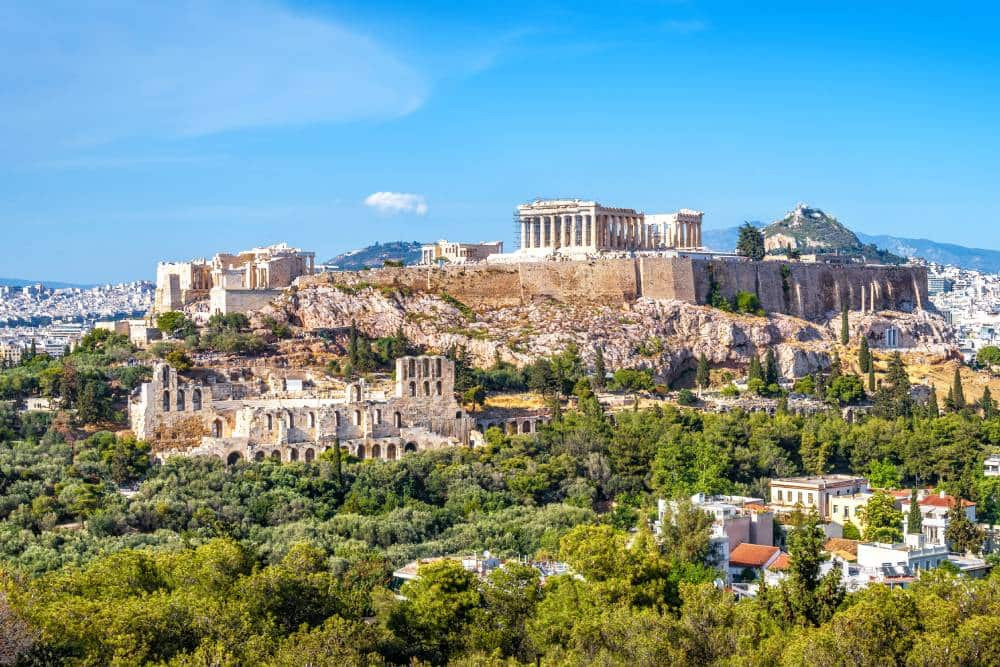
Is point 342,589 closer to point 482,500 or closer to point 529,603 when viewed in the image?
point 529,603

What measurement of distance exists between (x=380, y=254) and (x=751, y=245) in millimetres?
112796

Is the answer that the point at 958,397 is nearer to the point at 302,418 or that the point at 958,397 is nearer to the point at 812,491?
the point at 812,491

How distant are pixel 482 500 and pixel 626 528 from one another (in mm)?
4518

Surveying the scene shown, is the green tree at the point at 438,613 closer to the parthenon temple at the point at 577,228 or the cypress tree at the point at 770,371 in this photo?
the cypress tree at the point at 770,371

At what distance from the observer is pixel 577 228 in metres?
76.5

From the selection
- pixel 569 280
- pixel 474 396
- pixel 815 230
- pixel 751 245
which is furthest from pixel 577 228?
pixel 815 230

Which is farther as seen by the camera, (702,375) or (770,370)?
(702,375)

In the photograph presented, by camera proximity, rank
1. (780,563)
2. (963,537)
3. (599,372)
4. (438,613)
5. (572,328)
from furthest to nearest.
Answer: (572,328) → (599,372) → (963,537) → (780,563) → (438,613)

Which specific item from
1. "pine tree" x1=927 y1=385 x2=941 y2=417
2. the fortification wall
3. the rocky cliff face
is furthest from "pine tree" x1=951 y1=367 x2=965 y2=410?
the fortification wall

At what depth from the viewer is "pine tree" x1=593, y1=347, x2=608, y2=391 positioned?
6147 centimetres

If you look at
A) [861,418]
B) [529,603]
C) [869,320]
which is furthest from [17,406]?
[869,320]

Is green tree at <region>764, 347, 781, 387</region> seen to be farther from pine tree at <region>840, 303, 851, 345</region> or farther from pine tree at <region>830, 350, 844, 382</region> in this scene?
pine tree at <region>840, 303, 851, 345</region>

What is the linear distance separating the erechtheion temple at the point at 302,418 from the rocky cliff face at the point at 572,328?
1009 cm

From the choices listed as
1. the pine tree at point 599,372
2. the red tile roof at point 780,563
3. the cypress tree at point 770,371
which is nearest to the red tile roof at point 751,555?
the red tile roof at point 780,563
